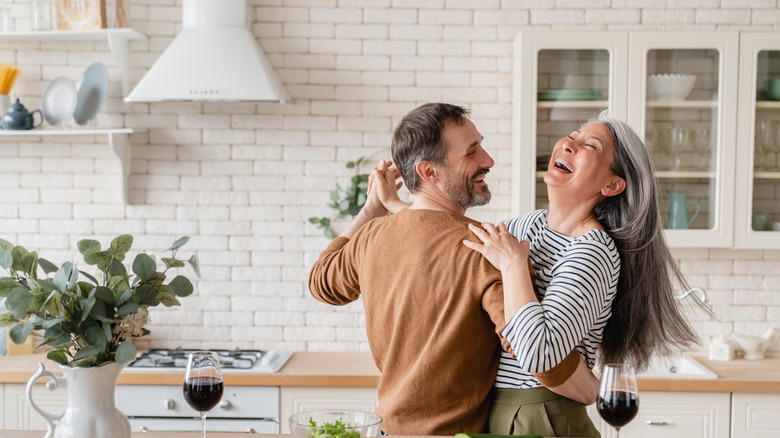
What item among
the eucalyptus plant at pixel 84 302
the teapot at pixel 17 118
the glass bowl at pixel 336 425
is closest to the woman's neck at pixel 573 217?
the glass bowl at pixel 336 425

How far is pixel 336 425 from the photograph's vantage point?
143 centimetres

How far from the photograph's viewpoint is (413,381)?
181 cm

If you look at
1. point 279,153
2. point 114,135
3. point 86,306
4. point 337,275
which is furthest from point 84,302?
point 279,153

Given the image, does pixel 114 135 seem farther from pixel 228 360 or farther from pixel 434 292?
pixel 434 292

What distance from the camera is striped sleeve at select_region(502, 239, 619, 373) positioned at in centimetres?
161

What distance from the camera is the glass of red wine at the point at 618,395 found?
146cm

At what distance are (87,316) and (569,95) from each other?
7.55 feet

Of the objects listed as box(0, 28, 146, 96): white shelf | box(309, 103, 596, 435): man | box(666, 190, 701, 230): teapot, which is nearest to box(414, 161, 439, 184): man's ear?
box(309, 103, 596, 435): man

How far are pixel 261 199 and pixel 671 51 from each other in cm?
190

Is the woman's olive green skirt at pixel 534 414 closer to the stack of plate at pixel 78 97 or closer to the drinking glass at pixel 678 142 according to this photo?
the drinking glass at pixel 678 142

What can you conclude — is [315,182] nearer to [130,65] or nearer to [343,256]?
[130,65]

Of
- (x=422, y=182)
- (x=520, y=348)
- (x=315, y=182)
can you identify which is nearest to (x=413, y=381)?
(x=520, y=348)

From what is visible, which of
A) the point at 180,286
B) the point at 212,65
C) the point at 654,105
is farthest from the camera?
the point at 654,105

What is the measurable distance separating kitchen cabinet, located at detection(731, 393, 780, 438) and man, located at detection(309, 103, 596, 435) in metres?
1.64
